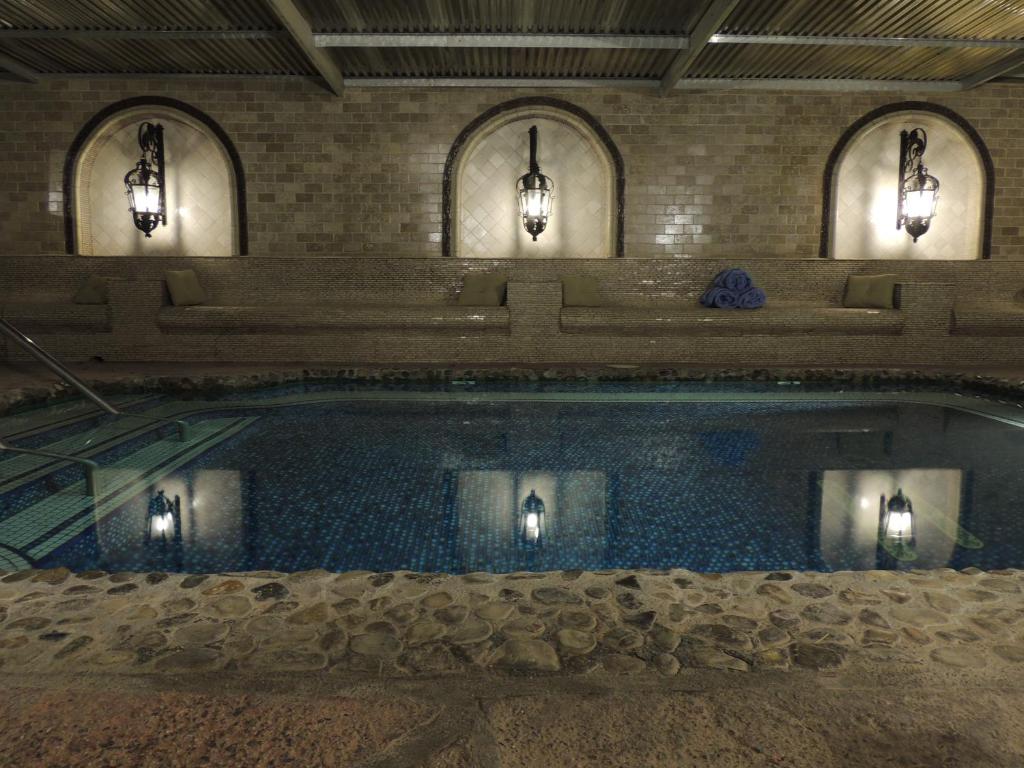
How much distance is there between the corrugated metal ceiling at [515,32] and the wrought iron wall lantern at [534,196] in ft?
3.49

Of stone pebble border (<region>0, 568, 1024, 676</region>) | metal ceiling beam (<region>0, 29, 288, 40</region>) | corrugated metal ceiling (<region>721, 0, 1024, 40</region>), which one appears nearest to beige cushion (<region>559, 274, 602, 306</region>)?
corrugated metal ceiling (<region>721, 0, 1024, 40</region>)

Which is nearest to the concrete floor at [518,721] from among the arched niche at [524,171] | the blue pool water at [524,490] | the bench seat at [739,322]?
the blue pool water at [524,490]

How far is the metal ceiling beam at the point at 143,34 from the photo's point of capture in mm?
7152

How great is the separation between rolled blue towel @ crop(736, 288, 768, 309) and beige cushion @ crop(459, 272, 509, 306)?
2.67 m

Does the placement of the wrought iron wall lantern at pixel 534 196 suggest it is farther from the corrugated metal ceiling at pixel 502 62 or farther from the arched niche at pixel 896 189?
the arched niche at pixel 896 189

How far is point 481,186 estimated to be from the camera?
29.7 ft

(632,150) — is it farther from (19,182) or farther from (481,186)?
(19,182)

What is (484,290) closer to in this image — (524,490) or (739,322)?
(739,322)

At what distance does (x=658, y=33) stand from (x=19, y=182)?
26.5ft

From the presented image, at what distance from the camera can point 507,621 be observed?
1.79 metres

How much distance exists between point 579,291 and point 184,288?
14.6 feet

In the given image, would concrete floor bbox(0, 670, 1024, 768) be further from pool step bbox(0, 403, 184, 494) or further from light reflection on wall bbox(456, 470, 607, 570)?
pool step bbox(0, 403, 184, 494)

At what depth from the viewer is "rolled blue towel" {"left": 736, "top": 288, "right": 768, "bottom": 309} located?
302 inches

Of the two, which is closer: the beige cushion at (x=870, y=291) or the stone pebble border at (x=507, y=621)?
the stone pebble border at (x=507, y=621)
